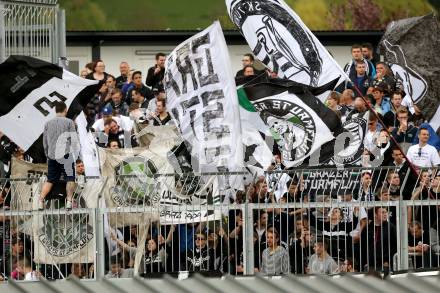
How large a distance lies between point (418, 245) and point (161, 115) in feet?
19.9

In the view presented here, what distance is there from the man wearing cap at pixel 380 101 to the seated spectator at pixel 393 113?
87 millimetres

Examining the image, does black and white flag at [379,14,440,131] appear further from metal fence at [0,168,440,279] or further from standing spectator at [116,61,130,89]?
metal fence at [0,168,440,279]

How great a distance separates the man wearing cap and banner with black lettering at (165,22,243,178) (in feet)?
10.6

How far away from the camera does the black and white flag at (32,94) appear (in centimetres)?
2228

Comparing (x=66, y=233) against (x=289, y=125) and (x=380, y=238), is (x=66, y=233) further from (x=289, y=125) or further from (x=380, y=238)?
(x=380, y=238)

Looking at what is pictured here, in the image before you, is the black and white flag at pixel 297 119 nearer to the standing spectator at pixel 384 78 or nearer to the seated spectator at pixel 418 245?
the seated spectator at pixel 418 245

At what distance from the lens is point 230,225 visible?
1964 centimetres

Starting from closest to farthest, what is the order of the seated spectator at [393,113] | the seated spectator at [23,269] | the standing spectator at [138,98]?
the seated spectator at [23,269], the seated spectator at [393,113], the standing spectator at [138,98]

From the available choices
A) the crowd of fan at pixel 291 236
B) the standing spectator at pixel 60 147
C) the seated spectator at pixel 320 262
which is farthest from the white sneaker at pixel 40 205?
the seated spectator at pixel 320 262

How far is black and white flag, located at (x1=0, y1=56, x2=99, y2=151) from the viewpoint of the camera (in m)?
22.3

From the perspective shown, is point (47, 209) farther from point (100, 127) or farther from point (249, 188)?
point (100, 127)

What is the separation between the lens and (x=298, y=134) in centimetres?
2089

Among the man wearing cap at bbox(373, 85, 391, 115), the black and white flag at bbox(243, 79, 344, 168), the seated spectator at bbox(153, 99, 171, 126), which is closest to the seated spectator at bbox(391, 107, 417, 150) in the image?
the man wearing cap at bbox(373, 85, 391, 115)

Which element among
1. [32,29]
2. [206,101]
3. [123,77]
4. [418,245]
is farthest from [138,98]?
[418,245]
